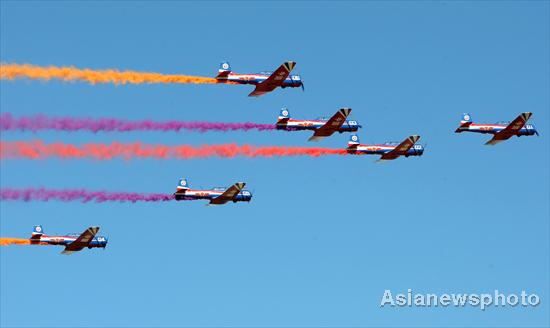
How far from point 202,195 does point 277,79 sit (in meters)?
11.6

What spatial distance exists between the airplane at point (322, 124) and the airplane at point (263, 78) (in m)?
2.73

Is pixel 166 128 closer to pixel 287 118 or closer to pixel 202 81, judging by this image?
pixel 202 81

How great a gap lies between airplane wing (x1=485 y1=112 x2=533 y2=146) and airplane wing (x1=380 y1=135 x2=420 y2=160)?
7.84m

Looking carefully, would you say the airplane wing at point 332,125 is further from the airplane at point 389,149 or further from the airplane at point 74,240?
the airplane at point 74,240

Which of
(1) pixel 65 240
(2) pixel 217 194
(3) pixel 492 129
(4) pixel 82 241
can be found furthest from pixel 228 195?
(3) pixel 492 129

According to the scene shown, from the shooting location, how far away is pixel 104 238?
390 feet

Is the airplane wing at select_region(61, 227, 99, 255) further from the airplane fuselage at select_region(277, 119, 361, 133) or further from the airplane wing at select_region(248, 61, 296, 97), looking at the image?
the airplane fuselage at select_region(277, 119, 361, 133)

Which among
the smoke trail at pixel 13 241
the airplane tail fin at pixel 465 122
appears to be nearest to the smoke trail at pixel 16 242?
the smoke trail at pixel 13 241

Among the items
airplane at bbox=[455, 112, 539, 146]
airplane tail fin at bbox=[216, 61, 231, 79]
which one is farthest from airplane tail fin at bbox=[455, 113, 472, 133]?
airplane tail fin at bbox=[216, 61, 231, 79]

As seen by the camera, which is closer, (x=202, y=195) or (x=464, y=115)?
(x=202, y=195)

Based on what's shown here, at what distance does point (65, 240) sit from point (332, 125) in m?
25.3

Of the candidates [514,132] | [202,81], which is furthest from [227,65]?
[514,132]

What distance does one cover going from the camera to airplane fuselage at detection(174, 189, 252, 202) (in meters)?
119

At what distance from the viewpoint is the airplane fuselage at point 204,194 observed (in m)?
119
